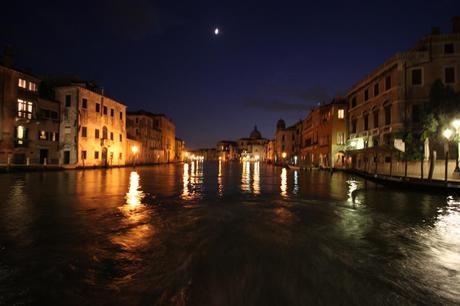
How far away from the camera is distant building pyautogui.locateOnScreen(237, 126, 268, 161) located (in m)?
166

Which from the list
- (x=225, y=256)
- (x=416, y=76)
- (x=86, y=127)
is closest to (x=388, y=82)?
(x=416, y=76)

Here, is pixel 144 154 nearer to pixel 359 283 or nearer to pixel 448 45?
pixel 448 45

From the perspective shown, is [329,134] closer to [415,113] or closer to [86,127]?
[415,113]

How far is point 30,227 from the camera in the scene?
7.57 meters

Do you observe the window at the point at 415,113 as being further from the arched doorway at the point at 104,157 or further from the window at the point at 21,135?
the window at the point at 21,135

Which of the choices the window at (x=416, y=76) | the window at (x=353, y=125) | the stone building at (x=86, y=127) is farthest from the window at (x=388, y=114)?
the stone building at (x=86, y=127)

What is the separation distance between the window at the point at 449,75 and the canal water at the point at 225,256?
21.3m

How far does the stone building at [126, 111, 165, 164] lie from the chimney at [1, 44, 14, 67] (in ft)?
90.4

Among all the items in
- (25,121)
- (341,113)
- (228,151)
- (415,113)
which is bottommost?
(25,121)

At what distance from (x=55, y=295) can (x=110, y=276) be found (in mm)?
828

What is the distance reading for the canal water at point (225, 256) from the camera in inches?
166

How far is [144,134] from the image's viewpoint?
215ft

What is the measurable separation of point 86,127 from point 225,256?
136 feet

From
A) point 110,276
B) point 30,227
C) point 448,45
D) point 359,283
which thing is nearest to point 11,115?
point 30,227
